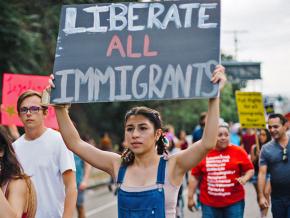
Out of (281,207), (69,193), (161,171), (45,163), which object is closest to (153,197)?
(161,171)

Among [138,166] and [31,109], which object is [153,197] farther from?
[31,109]

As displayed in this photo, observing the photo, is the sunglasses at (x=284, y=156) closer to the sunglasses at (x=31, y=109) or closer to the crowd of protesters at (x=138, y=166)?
the crowd of protesters at (x=138, y=166)

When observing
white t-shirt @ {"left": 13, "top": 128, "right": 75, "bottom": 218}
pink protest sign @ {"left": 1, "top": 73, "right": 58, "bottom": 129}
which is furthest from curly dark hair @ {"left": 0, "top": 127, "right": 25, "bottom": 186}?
pink protest sign @ {"left": 1, "top": 73, "right": 58, "bottom": 129}

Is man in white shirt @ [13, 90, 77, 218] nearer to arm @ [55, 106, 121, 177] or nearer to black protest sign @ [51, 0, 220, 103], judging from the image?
arm @ [55, 106, 121, 177]

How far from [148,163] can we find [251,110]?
7.89 m

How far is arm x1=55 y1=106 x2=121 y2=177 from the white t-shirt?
0.75 meters

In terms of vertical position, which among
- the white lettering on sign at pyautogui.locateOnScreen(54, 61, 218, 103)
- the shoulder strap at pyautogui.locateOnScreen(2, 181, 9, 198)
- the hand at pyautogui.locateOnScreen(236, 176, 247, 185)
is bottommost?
the hand at pyautogui.locateOnScreen(236, 176, 247, 185)

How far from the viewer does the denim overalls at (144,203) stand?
4094 millimetres

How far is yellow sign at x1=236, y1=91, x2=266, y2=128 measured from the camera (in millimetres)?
11773

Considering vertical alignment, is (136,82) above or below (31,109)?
above

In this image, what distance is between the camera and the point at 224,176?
25.3 feet

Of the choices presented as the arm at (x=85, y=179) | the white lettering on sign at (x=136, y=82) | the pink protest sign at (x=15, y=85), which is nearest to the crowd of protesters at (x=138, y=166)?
the white lettering on sign at (x=136, y=82)

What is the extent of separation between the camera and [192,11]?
14.0 feet

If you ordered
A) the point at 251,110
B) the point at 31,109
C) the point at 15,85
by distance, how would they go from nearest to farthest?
the point at 31,109, the point at 15,85, the point at 251,110
